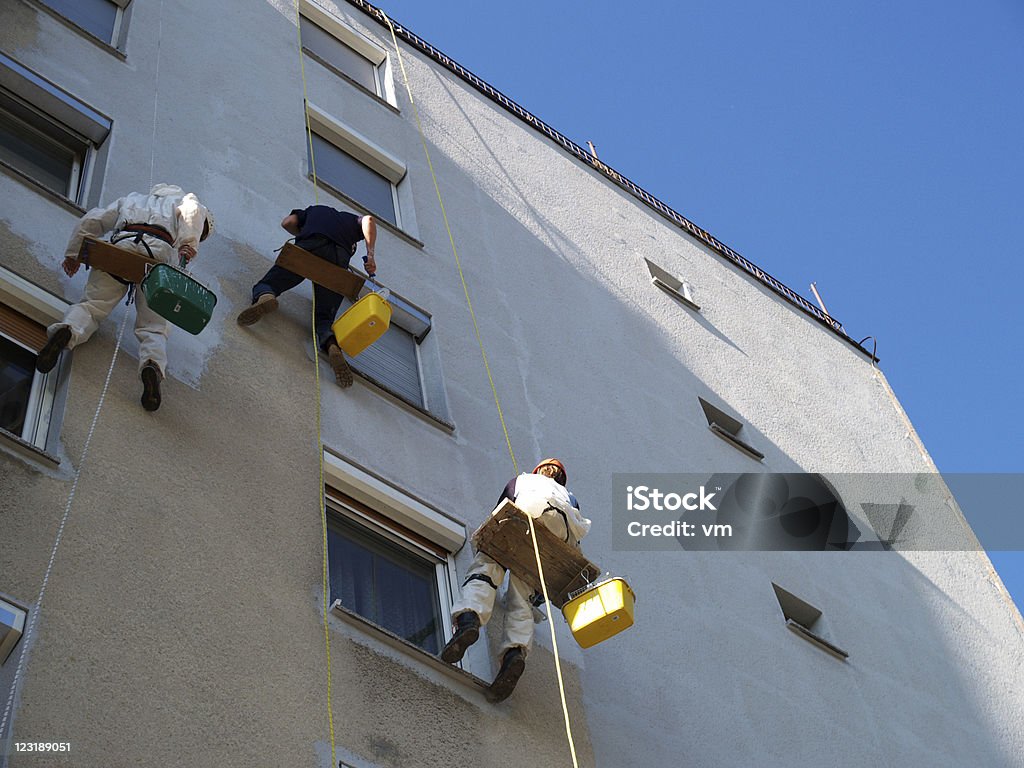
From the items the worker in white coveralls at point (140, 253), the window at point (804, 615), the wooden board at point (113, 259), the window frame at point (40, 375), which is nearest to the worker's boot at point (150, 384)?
the worker in white coveralls at point (140, 253)

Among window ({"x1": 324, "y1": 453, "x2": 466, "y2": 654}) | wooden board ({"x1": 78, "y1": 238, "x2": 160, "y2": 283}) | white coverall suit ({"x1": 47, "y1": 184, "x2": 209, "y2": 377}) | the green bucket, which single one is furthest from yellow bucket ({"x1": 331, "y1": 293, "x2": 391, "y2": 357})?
wooden board ({"x1": 78, "y1": 238, "x2": 160, "y2": 283})

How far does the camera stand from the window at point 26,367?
7.12 metres

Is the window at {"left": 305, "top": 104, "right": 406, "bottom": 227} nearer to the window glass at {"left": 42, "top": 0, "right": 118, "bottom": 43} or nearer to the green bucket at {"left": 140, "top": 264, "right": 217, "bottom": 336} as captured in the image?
the window glass at {"left": 42, "top": 0, "right": 118, "bottom": 43}

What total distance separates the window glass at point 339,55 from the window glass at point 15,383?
23.4 feet

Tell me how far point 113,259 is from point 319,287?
2108 millimetres

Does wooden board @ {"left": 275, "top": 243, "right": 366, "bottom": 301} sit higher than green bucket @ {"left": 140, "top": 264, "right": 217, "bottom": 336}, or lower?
higher

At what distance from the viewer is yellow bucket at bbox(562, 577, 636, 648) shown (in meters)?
7.41

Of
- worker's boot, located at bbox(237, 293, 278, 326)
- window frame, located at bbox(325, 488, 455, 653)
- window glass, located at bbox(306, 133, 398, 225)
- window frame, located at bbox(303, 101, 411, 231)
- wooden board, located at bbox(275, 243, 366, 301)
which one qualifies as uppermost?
window frame, located at bbox(303, 101, 411, 231)

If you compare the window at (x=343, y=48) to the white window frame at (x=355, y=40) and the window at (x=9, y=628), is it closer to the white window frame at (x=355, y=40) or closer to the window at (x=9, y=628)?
the white window frame at (x=355, y=40)

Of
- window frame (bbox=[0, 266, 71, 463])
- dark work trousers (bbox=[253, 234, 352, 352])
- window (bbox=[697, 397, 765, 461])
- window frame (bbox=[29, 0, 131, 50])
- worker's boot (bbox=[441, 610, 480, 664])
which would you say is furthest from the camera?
window (bbox=[697, 397, 765, 461])

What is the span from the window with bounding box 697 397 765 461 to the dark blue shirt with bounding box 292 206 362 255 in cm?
471

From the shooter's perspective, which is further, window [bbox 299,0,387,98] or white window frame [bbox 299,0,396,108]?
white window frame [bbox 299,0,396,108]

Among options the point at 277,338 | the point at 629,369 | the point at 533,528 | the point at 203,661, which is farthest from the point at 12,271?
the point at 629,369

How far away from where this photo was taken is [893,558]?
13.5 meters
